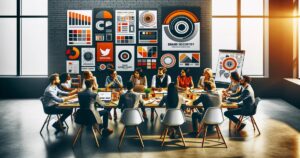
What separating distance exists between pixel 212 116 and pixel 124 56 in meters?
5.88

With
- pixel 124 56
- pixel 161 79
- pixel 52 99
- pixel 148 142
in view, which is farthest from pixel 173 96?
pixel 124 56

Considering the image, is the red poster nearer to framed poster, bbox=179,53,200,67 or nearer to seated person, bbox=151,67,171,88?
framed poster, bbox=179,53,200,67

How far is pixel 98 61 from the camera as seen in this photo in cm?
1243

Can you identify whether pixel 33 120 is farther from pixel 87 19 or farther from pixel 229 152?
pixel 229 152

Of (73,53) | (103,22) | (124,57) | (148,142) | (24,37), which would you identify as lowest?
(148,142)

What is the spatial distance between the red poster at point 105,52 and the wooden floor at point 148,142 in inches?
131

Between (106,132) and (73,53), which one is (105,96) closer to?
(106,132)

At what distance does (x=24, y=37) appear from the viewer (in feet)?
42.4

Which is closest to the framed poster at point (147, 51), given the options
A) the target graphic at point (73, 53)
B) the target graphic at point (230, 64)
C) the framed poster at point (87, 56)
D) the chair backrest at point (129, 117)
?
the framed poster at point (87, 56)

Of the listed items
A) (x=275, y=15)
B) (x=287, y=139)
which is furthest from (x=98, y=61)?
(x=287, y=139)

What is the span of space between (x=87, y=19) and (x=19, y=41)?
7.75ft

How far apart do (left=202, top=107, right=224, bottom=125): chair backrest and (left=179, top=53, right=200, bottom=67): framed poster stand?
552cm

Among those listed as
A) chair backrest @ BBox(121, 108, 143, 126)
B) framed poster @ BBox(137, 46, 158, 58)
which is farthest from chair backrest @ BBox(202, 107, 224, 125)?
framed poster @ BBox(137, 46, 158, 58)

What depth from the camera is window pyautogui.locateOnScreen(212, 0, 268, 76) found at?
42.2 ft
